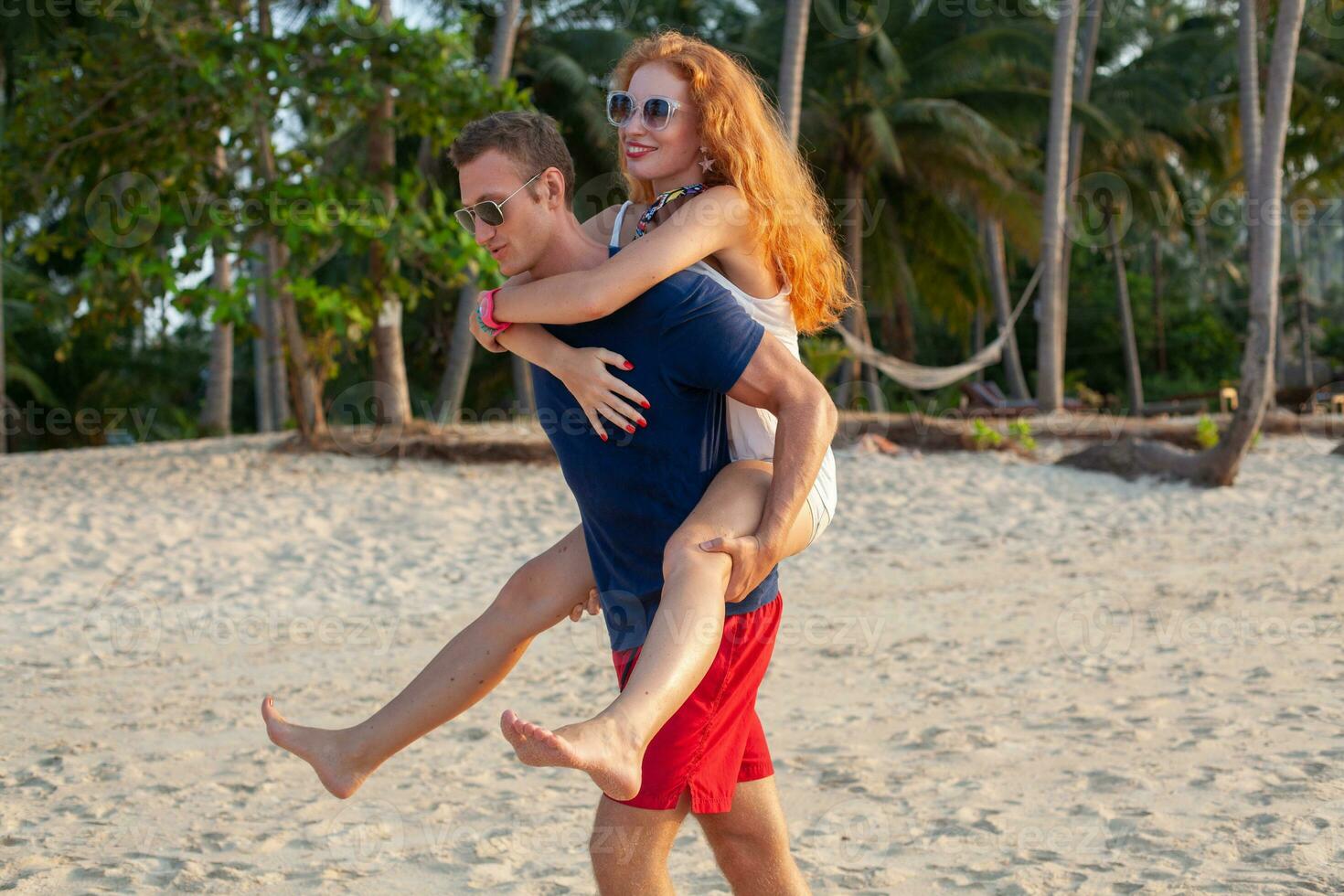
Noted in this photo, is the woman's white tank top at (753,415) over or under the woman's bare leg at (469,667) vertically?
over

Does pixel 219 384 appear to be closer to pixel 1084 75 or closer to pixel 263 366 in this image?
pixel 263 366

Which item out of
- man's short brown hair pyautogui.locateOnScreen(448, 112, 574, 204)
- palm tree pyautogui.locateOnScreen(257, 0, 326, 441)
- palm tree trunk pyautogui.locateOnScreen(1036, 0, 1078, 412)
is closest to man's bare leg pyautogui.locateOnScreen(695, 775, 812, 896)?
man's short brown hair pyautogui.locateOnScreen(448, 112, 574, 204)

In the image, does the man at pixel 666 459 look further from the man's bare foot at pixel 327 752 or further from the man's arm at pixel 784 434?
the man's bare foot at pixel 327 752

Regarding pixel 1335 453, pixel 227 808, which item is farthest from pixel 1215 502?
pixel 227 808

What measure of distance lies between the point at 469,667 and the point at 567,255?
0.71 m

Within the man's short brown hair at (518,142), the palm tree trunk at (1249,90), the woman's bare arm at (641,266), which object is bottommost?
the woman's bare arm at (641,266)

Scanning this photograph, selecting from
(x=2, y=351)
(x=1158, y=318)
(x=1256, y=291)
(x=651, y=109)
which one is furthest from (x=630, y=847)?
(x=1158, y=318)

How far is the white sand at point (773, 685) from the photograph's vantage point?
330 cm

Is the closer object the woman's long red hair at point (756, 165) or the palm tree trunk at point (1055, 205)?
the woman's long red hair at point (756, 165)

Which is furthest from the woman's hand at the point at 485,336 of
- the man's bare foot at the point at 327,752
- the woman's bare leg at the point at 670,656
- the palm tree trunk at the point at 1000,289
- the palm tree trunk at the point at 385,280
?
the palm tree trunk at the point at 1000,289

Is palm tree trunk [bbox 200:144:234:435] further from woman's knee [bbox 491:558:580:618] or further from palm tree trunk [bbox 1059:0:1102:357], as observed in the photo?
woman's knee [bbox 491:558:580:618]

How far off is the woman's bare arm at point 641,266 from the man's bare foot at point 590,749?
0.60m

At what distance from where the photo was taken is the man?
188 centimetres

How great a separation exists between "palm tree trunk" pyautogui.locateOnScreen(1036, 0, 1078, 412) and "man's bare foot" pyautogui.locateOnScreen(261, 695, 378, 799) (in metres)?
13.7
